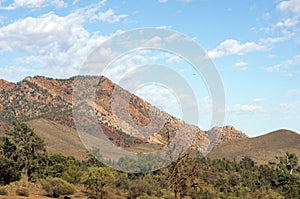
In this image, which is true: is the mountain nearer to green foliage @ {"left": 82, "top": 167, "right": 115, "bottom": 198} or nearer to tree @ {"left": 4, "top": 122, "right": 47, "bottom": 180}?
tree @ {"left": 4, "top": 122, "right": 47, "bottom": 180}

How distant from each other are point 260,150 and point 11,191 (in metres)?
91.4

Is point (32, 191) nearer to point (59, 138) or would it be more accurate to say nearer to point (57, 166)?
point (57, 166)

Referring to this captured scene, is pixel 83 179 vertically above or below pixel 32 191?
above

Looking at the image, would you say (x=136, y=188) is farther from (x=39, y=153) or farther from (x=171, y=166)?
(x=171, y=166)

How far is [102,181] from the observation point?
4616 cm

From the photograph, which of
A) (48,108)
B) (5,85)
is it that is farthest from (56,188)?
(5,85)

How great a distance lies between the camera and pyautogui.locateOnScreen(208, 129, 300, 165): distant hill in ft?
385

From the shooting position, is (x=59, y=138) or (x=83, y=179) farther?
(x=59, y=138)

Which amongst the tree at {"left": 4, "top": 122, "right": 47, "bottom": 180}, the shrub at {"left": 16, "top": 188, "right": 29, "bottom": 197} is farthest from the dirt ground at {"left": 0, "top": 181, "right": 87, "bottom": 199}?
the tree at {"left": 4, "top": 122, "right": 47, "bottom": 180}

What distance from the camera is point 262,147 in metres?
126

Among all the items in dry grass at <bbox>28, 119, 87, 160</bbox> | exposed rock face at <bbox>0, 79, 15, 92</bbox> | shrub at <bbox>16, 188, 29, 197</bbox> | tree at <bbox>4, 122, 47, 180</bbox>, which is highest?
exposed rock face at <bbox>0, 79, 15, 92</bbox>

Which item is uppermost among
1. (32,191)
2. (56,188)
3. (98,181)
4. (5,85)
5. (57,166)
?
(5,85)

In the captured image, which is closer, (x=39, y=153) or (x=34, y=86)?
(x=39, y=153)

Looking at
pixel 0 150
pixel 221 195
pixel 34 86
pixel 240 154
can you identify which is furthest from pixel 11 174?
pixel 34 86
